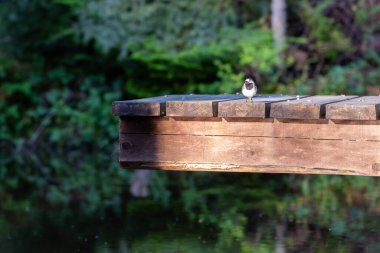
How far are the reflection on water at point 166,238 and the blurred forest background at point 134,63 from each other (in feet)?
13.5

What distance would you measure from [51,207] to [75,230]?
199 centimetres

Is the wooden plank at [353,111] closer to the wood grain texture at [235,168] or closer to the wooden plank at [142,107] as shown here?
the wood grain texture at [235,168]

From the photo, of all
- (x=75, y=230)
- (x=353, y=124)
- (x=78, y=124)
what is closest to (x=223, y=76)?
(x=78, y=124)

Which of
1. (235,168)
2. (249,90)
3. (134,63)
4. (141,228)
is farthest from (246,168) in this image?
(134,63)

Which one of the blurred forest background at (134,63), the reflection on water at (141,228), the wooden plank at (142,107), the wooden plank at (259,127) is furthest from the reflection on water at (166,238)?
the blurred forest background at (134,63)

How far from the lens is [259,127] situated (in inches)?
181

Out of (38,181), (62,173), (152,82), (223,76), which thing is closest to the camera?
(38,181)

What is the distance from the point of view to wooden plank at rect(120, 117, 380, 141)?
4.43m

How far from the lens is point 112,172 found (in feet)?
51.2

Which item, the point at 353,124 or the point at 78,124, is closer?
the point at 353,124

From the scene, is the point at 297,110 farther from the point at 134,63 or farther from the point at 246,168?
the point at 134,63

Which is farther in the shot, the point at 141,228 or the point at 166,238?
the point at 141,228

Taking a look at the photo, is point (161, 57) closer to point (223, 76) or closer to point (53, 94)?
point (223, 76)

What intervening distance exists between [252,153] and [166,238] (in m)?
4.30
